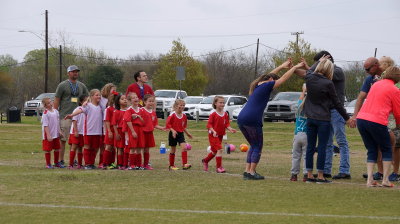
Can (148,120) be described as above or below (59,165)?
above

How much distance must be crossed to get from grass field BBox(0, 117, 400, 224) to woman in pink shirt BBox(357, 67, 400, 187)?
0.46 m

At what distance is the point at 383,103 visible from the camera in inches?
401

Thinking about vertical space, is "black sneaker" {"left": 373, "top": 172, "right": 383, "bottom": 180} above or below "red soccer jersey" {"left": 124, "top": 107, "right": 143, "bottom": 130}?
below

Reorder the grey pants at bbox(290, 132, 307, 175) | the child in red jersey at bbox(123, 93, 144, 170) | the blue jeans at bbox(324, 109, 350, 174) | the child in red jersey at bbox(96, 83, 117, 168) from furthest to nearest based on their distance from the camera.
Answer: the child in red jersey at bbox(96, 83, 117, 168) < the child in red jersey at bbox(123, 93, 144, 170) < the blue jeans at bbox(324, 109, 350, 174) < the grey pants at bbox(290, 132, 307, 175)

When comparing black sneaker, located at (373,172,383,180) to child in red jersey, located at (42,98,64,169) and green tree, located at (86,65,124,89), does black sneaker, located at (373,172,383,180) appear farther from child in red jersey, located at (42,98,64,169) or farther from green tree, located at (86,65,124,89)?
green tree, located at (86,65,124,89)

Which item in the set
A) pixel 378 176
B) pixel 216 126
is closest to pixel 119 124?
pixel 216 126

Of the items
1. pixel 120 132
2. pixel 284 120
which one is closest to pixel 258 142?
pixel 120 132

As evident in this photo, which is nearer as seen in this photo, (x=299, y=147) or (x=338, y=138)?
(x=299, y=147)

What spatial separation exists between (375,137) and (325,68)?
1311mm

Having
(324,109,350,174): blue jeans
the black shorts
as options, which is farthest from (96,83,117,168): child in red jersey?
(324,109,350,174): blue jeans

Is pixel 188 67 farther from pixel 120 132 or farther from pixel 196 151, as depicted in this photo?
pixel 120 132

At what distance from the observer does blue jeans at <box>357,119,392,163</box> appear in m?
10.2

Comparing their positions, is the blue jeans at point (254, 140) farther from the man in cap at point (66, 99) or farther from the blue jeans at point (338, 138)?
the man in cap at point (66, 99)

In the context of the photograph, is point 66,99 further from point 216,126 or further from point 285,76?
point 285,76
